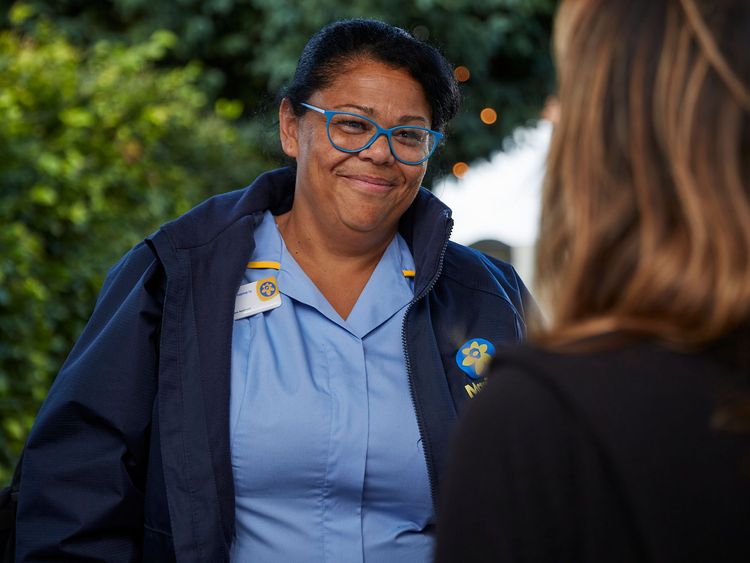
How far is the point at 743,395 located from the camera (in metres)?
1.04

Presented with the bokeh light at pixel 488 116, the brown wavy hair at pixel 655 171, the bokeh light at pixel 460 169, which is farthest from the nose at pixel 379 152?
the bokeh light at pixel 460 169

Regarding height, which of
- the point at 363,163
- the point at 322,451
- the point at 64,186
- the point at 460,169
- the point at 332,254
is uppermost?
the point at 460,169

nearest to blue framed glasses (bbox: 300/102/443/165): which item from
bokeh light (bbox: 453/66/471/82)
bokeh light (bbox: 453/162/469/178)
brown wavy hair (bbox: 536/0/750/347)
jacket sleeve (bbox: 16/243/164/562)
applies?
jacket sleeve (bbox: 16/243/164/562)

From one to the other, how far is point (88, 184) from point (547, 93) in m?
8.82

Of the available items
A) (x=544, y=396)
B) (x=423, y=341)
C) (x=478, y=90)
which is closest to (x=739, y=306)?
(x=544, y=396)

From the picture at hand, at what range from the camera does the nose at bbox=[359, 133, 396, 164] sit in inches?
110

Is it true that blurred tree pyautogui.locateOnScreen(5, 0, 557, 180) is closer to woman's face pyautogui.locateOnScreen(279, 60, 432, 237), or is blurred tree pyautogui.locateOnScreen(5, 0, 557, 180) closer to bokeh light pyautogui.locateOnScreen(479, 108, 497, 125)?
bokeh light pyautogui.locateOnScreen(479, 108, 497, 125)

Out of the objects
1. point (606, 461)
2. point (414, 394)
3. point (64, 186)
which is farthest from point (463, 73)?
point (606, 461)

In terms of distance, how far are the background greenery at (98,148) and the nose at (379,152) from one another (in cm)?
46

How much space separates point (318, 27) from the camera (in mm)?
11148

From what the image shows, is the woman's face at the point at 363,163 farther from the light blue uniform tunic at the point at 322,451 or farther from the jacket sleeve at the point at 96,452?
the jacket sleeve at the point at 96,452

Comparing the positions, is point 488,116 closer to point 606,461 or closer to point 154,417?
point 154,417

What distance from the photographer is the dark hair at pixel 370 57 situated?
2902 mm

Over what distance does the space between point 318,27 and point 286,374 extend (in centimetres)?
910
